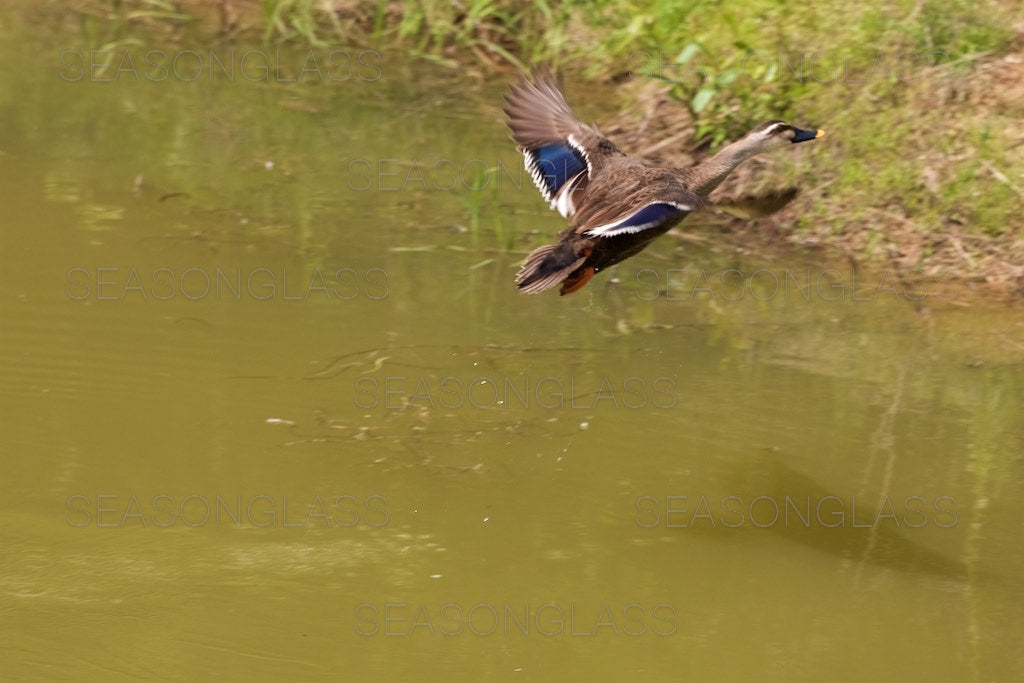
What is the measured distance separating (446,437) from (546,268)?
75 centimetres

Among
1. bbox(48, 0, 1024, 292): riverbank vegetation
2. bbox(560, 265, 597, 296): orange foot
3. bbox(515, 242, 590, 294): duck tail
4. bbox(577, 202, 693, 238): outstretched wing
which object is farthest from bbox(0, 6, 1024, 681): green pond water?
bbox(577, 202, 693, 238): outstretched wing

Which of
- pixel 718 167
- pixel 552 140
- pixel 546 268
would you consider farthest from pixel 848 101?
pixel 546 268

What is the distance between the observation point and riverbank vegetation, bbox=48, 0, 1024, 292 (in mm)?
7070

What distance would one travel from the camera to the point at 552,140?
5.71 m

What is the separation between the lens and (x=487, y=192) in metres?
7.34

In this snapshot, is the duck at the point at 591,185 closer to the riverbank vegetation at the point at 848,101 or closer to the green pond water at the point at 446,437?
the green pond water at the point at 446,437

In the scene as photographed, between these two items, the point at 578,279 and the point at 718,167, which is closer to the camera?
the point at 578,279

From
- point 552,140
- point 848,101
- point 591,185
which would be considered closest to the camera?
point 591,185

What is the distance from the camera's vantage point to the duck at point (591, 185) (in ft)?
15.8

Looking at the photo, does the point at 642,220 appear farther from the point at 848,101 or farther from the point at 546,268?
the point at 848,101

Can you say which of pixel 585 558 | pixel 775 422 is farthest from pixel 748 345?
pixel 585 558

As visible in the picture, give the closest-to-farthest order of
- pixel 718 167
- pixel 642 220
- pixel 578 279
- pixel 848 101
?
pixel 642 220, pixel 578 279, pixel 718 167, pixel 848 101

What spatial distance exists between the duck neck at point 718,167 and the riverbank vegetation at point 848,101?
1.38 meters

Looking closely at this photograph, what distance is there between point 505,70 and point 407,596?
5007 millimetres
